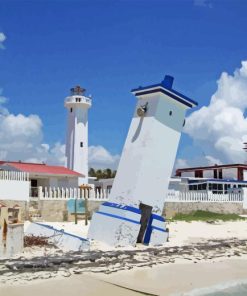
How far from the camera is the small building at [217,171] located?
37.9 meters

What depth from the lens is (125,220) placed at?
14750 mm

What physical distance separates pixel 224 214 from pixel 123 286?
64.0 ft

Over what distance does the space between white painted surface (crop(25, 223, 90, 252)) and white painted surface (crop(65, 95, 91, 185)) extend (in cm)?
1870

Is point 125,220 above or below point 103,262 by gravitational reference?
above

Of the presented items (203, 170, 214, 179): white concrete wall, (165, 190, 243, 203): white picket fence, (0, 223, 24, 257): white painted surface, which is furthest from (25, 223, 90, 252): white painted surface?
(203, 170, 214, 179): white concrete wall

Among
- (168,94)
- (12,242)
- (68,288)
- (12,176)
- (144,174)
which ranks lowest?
(68,288)

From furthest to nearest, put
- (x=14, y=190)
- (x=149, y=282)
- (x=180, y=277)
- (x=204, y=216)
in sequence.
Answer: (x=204, y=216) → (x=14, y=190) → (x=180, y=277) → (x=149, y=282)

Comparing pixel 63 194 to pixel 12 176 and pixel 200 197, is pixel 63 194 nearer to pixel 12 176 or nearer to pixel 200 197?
pixel 12 176

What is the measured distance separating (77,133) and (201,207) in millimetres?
11937

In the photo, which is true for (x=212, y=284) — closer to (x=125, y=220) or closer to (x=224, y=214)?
(x=125, y=220)

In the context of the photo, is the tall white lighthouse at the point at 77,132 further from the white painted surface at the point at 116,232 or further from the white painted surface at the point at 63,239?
the white painted surface at the point at 116,232

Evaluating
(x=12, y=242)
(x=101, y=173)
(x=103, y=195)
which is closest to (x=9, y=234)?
(x=12, y=242)

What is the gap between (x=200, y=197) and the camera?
94.2 feet

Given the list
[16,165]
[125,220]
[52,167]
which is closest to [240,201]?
[52,167]
